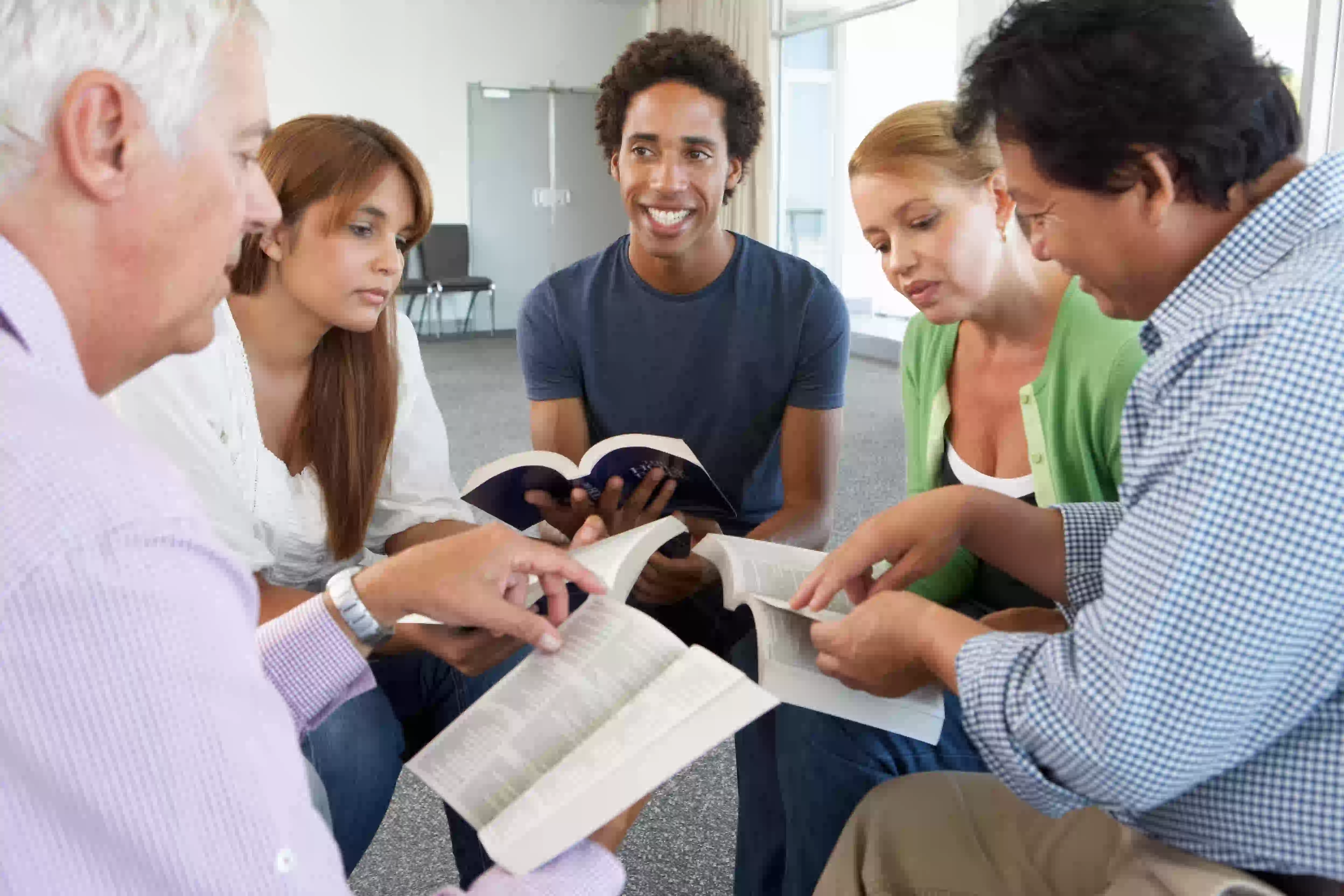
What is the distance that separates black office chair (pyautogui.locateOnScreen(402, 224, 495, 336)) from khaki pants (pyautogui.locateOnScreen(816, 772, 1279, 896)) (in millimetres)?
8234

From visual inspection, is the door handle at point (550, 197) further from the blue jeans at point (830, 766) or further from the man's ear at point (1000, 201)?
the blue jeans at point (830, 766)

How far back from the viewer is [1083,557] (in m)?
1.23

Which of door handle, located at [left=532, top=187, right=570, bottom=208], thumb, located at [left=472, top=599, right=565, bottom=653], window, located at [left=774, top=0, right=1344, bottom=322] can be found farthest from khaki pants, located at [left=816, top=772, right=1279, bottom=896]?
door handle, located at [left=532, top=187, right=570, bottom=208]

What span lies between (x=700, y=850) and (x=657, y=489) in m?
0.71

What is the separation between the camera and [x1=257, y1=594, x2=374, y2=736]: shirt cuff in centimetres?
110

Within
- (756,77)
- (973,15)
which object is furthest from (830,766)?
(756,77)

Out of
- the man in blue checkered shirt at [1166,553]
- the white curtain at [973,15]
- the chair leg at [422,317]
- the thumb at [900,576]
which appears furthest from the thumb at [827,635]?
the chair leg at [422,317]

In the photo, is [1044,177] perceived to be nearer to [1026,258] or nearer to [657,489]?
[1026,258]

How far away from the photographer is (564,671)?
1095mm

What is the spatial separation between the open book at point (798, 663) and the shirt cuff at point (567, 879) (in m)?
0.26

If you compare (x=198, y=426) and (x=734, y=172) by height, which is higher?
(x=734, y=172)

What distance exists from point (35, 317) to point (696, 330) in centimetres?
155

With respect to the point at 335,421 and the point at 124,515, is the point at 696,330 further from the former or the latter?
the point at 124,515

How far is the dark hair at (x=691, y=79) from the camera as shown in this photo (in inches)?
87.6
